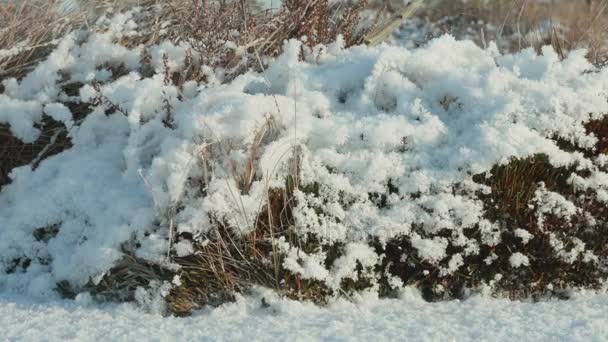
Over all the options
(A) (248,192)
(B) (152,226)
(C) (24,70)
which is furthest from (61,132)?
(A) (248,192)

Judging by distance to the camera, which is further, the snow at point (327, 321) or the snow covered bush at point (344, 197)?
the snow covered bush at point (344, 197)

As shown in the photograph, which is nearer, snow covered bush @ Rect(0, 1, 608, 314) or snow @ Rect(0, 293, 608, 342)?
snow @ Rect(0, 293, 608, 342)

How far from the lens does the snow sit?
270cm

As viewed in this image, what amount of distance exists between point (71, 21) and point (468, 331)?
140 inches

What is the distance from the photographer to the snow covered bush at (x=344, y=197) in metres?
3.11

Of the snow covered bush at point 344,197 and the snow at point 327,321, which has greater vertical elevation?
the snow covered bush at point 344,197

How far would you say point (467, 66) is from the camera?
3701mm

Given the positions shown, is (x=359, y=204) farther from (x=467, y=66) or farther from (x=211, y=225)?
(x=467, y=66)

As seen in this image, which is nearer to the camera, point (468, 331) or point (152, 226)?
point (468, 331)

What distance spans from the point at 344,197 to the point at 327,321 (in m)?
0.61

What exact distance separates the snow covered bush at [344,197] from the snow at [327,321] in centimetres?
11

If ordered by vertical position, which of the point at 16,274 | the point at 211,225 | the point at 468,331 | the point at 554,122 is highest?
the point at 554,122

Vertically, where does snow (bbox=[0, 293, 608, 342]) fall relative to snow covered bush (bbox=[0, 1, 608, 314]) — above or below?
below

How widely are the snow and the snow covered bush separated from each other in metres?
0.11
